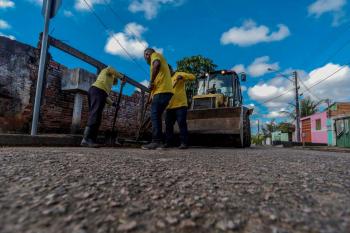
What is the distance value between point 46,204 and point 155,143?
9.50ft

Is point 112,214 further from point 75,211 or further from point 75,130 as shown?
point 75,130

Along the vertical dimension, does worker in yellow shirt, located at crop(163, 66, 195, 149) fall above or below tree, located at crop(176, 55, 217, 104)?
below

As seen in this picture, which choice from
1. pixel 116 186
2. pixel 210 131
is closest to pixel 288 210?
pixel 116 186

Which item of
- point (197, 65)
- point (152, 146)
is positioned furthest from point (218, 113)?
point (197, 65)

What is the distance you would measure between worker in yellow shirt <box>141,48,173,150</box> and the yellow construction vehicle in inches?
83.5

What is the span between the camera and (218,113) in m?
6.36

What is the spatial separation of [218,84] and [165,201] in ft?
22.6

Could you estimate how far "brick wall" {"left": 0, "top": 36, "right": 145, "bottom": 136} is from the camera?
4793 mm

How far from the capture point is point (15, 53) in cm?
499

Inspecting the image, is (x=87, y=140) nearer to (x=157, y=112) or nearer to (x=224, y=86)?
(x=157, y=112)

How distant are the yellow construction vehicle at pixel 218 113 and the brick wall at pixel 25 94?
128 inches

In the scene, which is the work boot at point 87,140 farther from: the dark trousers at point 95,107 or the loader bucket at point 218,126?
the loader bucket at point 218,126

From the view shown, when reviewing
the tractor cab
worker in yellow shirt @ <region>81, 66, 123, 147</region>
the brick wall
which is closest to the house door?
the tractor cab

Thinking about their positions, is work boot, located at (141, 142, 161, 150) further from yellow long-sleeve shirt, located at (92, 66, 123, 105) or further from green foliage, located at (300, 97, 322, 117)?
green foliage, located at (300, 97, 322, 117)
